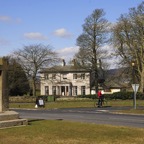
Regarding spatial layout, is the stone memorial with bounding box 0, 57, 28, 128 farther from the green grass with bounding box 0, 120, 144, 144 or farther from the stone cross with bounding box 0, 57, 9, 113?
the green grass with bounding box 0, 120, 144, 144

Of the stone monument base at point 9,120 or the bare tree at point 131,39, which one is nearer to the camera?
the stone monument base at point 9,120

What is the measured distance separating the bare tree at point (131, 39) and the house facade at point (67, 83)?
75.9 ft

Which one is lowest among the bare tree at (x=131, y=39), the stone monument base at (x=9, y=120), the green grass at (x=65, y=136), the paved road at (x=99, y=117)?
the paved road at (x=99, y=117)

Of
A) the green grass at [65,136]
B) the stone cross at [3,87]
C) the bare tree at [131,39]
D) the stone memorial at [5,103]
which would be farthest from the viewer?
the bare tree at [131,39]

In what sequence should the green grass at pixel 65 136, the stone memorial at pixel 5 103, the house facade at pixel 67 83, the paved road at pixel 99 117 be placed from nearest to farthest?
the green grass at pixel 65 136, the stone memorial at pixel 5 103, the paved road at pixel 99 117, the house facade at pixel 67 83

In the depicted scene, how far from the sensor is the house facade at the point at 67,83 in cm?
8959

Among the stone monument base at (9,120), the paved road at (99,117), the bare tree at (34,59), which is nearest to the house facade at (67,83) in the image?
the bare tree at (34,59)

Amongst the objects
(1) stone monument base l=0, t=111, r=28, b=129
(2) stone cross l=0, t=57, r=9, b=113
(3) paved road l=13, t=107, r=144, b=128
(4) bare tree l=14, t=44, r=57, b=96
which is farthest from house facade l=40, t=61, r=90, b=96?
(1) stone monument base l=0, t=111, r=28, b=129

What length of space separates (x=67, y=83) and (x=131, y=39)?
108ft

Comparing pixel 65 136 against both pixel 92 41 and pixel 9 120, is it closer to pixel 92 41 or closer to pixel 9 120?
pixel 9 120

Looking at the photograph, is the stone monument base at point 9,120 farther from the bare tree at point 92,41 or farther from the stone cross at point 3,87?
the bare tree at point 92,41

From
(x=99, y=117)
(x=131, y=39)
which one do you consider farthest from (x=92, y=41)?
(x=99, y=117)

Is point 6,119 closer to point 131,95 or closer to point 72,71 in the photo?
point 131,95

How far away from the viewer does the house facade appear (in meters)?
89.6
